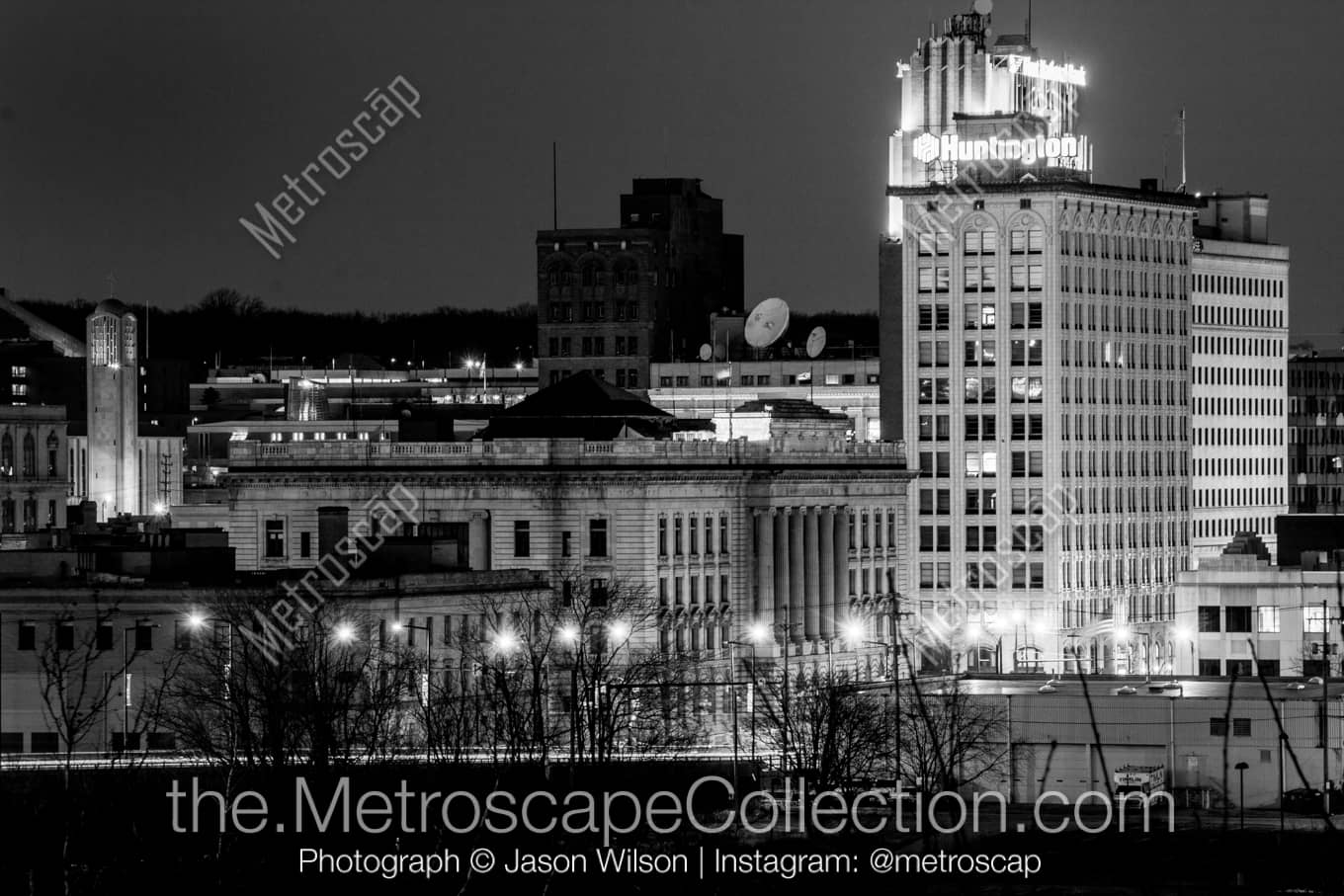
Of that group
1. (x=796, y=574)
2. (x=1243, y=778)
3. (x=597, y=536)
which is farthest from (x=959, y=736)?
(x=796, y=574)

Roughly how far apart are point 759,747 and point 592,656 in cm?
1144

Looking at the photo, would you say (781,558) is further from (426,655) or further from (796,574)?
(426,655)

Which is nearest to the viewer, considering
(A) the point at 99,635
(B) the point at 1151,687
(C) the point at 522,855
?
(C) the point at 522,855

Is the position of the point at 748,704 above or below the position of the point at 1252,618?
below

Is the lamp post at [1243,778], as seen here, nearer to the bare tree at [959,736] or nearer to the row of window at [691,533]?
the bare tree at [959,736]

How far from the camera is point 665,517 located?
627 ft

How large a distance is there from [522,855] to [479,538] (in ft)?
256

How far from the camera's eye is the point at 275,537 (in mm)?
189750

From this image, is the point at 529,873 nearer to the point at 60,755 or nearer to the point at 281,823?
the point at 281,823

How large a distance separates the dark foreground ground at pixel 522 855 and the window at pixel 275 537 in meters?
67.5

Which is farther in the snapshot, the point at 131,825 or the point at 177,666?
the point at 177,666

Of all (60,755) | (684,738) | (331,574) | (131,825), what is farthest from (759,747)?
(131,825)

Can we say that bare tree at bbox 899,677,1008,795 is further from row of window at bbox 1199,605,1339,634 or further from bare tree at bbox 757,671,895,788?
row of window at bbox 1199,605,1339,634

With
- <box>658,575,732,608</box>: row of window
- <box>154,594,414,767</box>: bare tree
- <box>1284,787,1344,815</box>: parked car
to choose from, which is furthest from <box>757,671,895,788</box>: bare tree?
<box>658,575,732,608</box>: row of window
